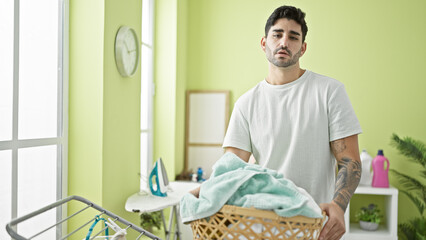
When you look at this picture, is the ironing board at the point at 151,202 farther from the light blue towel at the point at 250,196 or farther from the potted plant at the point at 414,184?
the potted plant at the point at 414,184

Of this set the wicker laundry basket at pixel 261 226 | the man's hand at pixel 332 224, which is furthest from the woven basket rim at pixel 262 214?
the man's hand at pixel 332 224

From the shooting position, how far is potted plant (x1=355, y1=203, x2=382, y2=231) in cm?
347

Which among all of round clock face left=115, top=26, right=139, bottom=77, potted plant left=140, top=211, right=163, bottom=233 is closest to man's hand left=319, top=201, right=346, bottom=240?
round clock face left=115, top=26, right=139, bottom=77

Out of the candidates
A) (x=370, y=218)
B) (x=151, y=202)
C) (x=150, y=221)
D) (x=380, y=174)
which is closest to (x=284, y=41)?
(x=151, y=202)

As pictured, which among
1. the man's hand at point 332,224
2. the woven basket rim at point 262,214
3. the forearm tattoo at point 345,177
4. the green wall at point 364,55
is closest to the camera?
the woven basket rim at point 262,214

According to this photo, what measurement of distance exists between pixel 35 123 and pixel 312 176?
50.8 inches

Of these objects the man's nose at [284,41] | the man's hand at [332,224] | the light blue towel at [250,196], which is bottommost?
the man's hand at [332,224]

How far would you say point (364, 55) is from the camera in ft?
12.4

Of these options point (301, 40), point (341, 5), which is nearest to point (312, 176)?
point (301, 40)

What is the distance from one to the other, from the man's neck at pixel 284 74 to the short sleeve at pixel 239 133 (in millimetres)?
168

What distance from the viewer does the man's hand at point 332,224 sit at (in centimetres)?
104

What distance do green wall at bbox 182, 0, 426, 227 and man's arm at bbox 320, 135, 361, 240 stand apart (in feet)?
8.44

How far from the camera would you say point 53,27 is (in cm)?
213

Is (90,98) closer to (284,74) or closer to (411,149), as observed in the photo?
(284,74)
